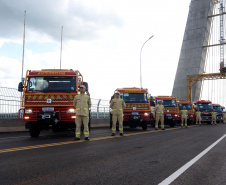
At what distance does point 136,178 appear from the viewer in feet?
12.6

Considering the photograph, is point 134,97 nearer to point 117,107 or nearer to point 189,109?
point 117,107

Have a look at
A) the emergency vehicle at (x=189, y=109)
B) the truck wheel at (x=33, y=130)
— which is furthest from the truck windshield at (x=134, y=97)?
the emergency vehicle at (x=189, y=109)

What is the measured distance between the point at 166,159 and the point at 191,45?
49679 mm

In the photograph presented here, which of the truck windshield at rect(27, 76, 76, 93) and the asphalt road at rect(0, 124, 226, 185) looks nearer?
the asphalt road at rect(0, 124, 226, 185)

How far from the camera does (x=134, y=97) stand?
52.2ft

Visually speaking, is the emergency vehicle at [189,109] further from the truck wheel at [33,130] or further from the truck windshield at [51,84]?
the truck wheel at [33,130]

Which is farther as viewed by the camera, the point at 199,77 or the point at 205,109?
the point at 199,77

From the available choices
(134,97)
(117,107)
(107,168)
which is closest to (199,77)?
(134,97)

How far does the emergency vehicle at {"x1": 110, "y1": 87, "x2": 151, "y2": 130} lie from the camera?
1541cm

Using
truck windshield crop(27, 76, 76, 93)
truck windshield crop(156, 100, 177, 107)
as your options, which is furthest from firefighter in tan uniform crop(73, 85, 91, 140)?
truck windshield crop(156, 100, 177, 107)

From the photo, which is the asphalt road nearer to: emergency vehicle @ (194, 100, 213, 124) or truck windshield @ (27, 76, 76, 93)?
truck windshield @ (27, 76, 76, 93)

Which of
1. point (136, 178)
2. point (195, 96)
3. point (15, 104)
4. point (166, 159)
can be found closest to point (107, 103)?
A: point (15, 104)

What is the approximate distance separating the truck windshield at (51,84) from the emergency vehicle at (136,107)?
5.22 m

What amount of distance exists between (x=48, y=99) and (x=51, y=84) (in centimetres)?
69
